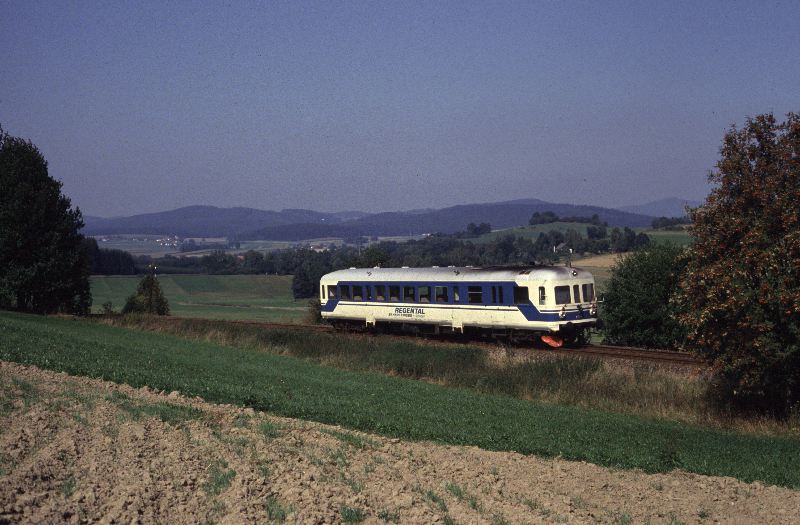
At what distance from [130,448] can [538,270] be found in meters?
21.7

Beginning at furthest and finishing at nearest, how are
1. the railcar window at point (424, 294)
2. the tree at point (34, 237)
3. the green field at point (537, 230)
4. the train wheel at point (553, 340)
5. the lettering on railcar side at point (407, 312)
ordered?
the green field at point (537, 230) < the tree at point (34, 237) < the lettering on railcar side at point (407, 312) < the railcar window at point (424, 294) < the train wheel at point (553, 340)

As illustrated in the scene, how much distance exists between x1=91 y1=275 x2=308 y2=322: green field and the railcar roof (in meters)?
49.8

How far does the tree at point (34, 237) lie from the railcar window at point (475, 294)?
2951 cm

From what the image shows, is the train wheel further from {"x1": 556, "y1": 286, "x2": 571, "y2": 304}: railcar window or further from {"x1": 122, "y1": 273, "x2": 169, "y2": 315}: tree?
{"x1": 122, "y1": 273, "x2": 169, "y2": 315}: tree

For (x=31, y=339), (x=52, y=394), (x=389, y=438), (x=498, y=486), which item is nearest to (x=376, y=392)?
(x=389, y=438)

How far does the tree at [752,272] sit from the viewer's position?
17844 millimetres

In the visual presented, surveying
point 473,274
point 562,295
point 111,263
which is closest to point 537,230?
point 111,263

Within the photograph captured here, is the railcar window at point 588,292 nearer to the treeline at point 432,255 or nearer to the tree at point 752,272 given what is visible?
the tree at point 752,272

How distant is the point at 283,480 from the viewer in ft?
33.0

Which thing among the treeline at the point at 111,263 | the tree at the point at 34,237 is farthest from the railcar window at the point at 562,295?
the treeline at the point at 111,263

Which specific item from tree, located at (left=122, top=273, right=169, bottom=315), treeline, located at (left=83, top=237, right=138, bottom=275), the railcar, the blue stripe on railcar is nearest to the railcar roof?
the railcar

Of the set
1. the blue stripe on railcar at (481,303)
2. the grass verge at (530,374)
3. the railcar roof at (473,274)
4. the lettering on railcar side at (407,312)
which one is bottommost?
the grass verge at (530,374)

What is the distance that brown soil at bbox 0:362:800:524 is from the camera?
882cm

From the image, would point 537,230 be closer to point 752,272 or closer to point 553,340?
point 553,340
